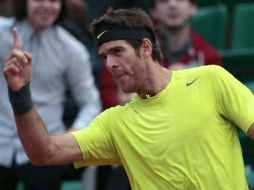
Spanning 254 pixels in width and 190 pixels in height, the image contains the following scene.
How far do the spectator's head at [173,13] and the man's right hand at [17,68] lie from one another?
282 centimetres

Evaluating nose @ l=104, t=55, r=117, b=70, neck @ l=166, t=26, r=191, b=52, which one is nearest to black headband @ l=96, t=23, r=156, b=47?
nose @ l=104, t=55, r=117, b=70

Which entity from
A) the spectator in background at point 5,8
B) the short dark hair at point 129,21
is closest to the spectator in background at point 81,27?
the spectator in background at point 5,8

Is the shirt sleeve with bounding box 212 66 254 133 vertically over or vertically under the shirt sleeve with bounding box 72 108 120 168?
over

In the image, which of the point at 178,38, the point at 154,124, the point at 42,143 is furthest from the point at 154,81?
the point at 178,38

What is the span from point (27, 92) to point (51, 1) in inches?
78.7

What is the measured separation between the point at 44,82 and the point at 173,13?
1.24 metres

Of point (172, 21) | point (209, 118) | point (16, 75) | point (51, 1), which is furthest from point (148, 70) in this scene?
point (172, 21)

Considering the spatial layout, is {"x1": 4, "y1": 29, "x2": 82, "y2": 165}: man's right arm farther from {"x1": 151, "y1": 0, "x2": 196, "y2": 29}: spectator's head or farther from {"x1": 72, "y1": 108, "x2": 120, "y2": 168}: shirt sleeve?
{"x1": 151, "y1": 0, "x2": 196, "y2": 29}: spectator's head

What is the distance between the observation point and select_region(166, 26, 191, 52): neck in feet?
20.6

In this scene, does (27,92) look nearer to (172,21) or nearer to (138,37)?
(138,37)

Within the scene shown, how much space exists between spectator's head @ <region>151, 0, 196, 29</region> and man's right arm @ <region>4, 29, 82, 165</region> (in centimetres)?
254

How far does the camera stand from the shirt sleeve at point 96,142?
3.96 metres

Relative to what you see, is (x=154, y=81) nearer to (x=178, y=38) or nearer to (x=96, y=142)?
(x=96, y=142)

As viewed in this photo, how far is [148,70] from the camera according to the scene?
12.9ft
